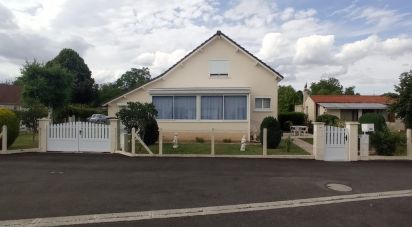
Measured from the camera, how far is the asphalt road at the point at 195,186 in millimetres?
7461

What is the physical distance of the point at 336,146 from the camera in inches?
629

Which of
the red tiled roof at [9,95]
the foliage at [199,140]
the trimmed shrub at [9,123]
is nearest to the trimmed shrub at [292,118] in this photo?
the foliage at [199,140]

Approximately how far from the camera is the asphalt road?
294 inches

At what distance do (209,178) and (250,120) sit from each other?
13992 mm

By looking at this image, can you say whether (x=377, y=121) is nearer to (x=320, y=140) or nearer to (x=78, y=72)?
(x=320, y=140)

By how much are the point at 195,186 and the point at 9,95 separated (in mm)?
60487

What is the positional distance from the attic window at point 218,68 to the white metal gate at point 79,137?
10.5m

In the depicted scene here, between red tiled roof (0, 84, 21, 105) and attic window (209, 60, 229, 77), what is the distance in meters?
43.6

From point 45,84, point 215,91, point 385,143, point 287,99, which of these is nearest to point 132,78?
point 287,99

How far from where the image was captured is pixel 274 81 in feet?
85.6

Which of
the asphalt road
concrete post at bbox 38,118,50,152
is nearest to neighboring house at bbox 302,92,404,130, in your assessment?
the asphalt road

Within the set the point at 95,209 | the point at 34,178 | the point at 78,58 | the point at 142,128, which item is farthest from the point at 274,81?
the point at 78,58

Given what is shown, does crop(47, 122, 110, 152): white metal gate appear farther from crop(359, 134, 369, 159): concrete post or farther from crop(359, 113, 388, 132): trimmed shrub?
crop(359, 113, 388, 132): trimmed shrub

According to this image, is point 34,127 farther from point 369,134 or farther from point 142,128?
point 369,134
